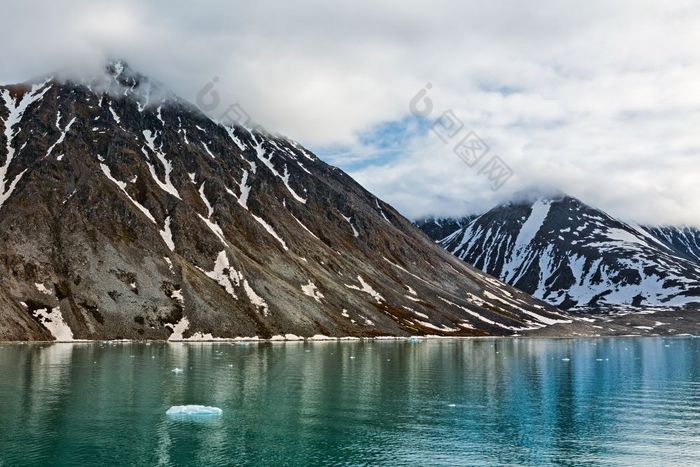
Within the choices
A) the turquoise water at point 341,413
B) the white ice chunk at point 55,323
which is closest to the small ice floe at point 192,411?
the turquoise water at point 341,413

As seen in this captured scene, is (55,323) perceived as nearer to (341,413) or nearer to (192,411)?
(192,411)

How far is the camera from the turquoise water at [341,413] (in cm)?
5078

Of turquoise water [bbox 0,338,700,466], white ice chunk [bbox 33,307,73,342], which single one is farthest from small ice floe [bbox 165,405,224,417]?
white ice chunk [bbox 33,307,73,342]

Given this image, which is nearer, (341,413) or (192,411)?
(192,411)

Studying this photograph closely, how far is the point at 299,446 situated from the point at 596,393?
5248cm

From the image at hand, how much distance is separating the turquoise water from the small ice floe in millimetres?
1665

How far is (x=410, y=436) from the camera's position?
58.0 metres

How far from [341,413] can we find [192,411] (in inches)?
616

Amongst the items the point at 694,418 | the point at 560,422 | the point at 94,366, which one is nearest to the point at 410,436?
the point at 560,422

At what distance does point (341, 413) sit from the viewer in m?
68.8

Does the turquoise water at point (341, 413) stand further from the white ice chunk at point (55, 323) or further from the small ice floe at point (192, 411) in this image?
the white ice chunk at point (55, 323)

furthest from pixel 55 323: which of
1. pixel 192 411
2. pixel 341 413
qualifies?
pixel 341 413

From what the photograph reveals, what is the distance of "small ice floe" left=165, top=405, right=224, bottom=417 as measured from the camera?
213 feet

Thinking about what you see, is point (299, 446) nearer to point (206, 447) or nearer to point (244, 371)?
point (206, 447)
